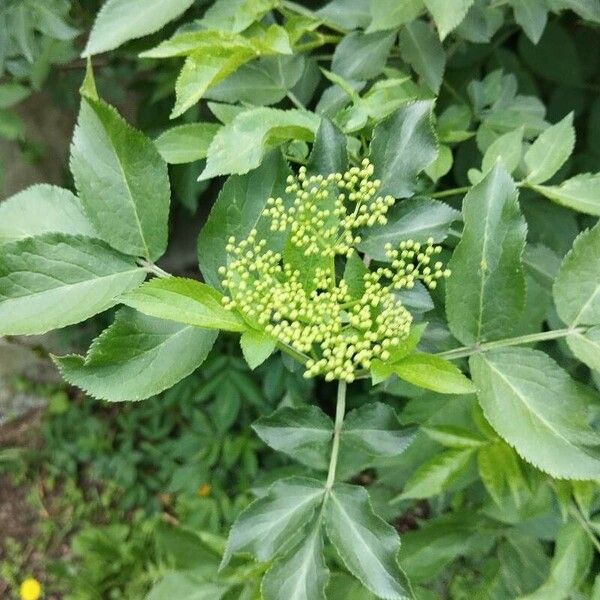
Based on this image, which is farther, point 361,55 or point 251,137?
point 361,55

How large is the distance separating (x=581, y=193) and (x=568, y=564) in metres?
0.51

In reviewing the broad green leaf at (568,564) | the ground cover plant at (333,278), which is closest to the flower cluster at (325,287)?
the ground cover plant at (333,278)

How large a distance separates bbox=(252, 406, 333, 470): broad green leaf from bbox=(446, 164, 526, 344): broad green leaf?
0.20 metres

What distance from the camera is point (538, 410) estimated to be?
2.47ft

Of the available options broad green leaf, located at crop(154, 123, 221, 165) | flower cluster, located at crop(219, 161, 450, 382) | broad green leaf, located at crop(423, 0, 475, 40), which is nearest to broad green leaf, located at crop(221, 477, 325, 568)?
flower cluster, located at crop(219, 161, 450, 382)

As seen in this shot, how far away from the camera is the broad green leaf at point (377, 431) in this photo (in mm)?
825

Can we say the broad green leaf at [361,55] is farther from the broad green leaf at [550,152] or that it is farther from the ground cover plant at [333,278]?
the broad green leaf at [550,152]

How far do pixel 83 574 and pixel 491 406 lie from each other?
6.18 feet

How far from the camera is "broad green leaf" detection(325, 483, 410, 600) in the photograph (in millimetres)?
760

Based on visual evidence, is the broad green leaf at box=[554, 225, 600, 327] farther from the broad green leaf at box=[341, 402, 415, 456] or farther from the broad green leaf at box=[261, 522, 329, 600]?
the broad green leaf at box=[261, 522, 329, 600]

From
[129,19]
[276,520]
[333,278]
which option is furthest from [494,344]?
[129,19]

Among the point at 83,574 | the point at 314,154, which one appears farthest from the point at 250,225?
the point at 83,574

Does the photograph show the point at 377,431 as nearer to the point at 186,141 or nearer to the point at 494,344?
the point at 494,344

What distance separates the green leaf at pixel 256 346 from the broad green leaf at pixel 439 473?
0.41m
